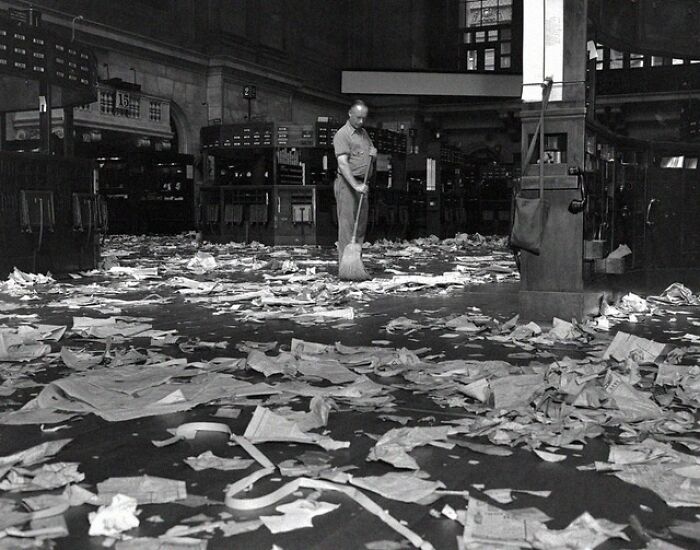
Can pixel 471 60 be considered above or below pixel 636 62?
above

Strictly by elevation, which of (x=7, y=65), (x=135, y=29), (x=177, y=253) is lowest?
(x=177, y=253)

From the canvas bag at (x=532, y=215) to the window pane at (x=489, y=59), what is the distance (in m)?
27.2

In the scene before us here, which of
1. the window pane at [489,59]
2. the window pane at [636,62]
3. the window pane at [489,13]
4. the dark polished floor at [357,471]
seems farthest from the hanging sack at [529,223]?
the window pane at [489,13]

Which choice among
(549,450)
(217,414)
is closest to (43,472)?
(217,414)

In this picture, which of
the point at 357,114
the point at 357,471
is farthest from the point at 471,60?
the point at 357,471

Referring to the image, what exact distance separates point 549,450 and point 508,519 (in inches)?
26.7

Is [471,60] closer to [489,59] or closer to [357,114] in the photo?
[489,59]

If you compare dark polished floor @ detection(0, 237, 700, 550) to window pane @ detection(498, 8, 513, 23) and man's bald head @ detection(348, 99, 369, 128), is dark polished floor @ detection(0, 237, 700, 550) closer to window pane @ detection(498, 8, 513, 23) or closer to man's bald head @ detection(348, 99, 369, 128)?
man's bald head @ detection(348, 99, 369, 128)

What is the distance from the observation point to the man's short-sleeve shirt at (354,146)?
889cm

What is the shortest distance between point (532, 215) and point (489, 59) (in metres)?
27.7

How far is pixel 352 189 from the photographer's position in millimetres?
9078

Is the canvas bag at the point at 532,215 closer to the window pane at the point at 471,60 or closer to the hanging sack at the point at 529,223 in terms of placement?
the hanging sack at the point at 529,223

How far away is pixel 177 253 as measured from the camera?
14891 mm

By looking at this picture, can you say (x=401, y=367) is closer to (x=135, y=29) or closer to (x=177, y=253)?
(x=177, y=253)
